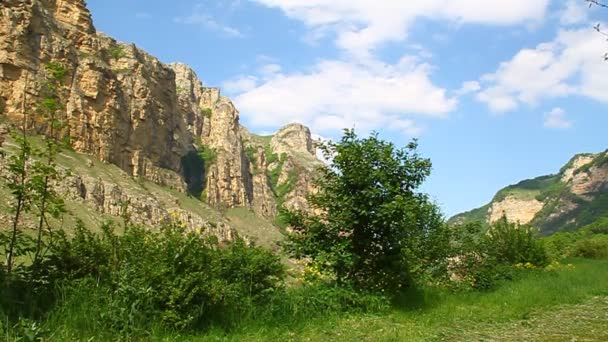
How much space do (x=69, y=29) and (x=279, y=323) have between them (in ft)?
522

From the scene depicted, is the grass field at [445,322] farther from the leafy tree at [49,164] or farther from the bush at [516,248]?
the bush at [516,248]

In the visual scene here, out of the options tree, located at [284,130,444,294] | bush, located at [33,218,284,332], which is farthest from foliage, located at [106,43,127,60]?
bush, located at [33,218,284,332]

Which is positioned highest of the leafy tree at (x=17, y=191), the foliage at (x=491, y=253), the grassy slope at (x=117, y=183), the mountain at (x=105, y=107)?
the mountain at (x=105, y=107)

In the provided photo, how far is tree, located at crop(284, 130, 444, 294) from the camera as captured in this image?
36.2ft

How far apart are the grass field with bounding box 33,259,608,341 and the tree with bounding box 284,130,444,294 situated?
1002 mm

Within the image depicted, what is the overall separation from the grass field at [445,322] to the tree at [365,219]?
1.00 m

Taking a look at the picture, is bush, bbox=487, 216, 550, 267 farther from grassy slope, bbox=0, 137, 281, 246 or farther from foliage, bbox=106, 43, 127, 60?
foliage, bbox=106, 43, 127, 60

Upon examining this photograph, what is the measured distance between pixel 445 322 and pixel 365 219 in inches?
108

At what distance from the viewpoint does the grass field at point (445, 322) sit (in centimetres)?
743

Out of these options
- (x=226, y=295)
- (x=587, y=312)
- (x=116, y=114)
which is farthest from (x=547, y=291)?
(x=116, y=114)

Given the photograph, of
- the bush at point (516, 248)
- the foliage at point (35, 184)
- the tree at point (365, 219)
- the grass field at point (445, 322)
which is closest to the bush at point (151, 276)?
the grass field at point (445, 322)

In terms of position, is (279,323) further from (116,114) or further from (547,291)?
(116,114)

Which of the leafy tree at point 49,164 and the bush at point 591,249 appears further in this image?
the bush at point 591,249

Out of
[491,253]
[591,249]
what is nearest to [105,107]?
[591,249]
